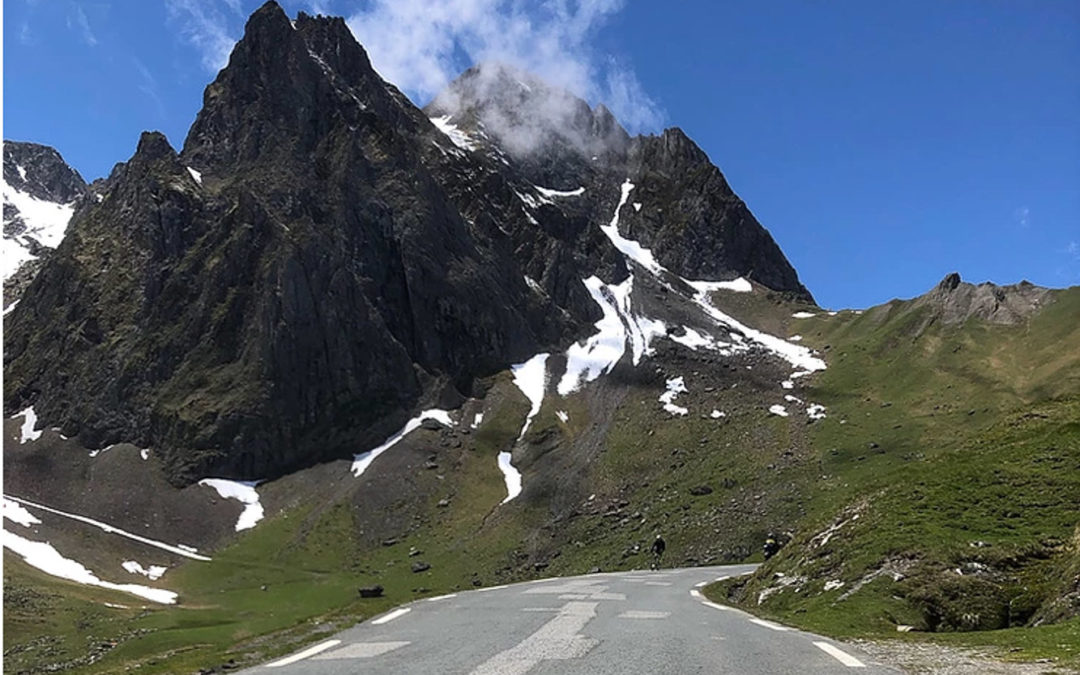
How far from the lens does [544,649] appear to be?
1348cm

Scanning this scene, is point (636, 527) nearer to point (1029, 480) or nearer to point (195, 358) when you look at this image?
point (1029, 480)

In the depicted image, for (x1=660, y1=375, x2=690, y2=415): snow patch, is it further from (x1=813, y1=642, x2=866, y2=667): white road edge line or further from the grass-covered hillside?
(x1=813, y1=642, x2=866, y2=667): white road edge line

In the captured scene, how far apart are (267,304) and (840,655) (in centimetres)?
15429

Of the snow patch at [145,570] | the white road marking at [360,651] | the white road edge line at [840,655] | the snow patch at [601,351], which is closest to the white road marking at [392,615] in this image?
the white road marking at [360,651]

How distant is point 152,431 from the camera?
144875mm

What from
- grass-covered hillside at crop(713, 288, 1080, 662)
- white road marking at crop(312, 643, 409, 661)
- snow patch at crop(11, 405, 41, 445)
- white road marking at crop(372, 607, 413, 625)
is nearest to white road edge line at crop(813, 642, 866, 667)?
grass-covered hillside at crop(713, 288, 1080, 662)

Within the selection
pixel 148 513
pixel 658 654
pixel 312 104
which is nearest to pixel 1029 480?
pixel 658 654

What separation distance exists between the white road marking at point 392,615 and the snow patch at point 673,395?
123 meters

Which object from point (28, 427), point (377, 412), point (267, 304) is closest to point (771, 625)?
point (377, 412)

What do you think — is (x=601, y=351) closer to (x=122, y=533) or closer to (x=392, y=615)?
(x=122, y=533)

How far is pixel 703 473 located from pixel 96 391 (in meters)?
122

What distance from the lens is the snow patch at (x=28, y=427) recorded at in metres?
141

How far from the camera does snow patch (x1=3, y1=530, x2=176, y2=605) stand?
8956 cm

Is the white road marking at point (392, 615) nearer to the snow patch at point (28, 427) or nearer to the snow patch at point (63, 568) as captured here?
the snow patch at point (63, 568)
